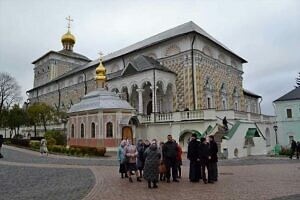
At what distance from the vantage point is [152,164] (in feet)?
33.0

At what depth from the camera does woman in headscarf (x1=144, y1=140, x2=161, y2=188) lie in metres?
9.75

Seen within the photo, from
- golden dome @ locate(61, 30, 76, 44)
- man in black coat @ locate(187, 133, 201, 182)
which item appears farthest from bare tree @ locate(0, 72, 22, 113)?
man in black coat @ locate(187, 133, 201, 182)

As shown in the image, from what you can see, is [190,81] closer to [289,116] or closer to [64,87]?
[289,116]

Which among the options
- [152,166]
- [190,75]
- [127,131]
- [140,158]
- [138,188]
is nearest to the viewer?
[138,188]

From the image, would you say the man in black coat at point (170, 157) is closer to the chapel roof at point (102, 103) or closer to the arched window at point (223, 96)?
the chapel roof at point (102, 103)

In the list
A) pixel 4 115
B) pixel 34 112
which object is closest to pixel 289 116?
pixel 34 112

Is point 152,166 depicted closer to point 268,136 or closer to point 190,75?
point 190,75

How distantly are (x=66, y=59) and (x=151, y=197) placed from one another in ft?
186

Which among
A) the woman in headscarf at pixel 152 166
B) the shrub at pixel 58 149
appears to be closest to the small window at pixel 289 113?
the shrub at pixel 58 149

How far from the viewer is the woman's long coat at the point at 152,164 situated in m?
9.75

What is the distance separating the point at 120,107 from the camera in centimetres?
2852

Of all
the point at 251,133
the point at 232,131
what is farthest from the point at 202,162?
the point at 251,133

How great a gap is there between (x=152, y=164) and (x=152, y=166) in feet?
0.28

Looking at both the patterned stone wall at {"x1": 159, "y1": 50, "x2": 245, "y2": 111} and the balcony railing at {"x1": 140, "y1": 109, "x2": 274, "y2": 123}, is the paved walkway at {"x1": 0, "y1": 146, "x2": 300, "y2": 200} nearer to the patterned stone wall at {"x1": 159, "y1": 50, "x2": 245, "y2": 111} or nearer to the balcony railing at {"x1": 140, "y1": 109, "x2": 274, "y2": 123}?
the balcony railing at {"x1": 140, "y1": 109, "x2": 274, "y2": 123}
